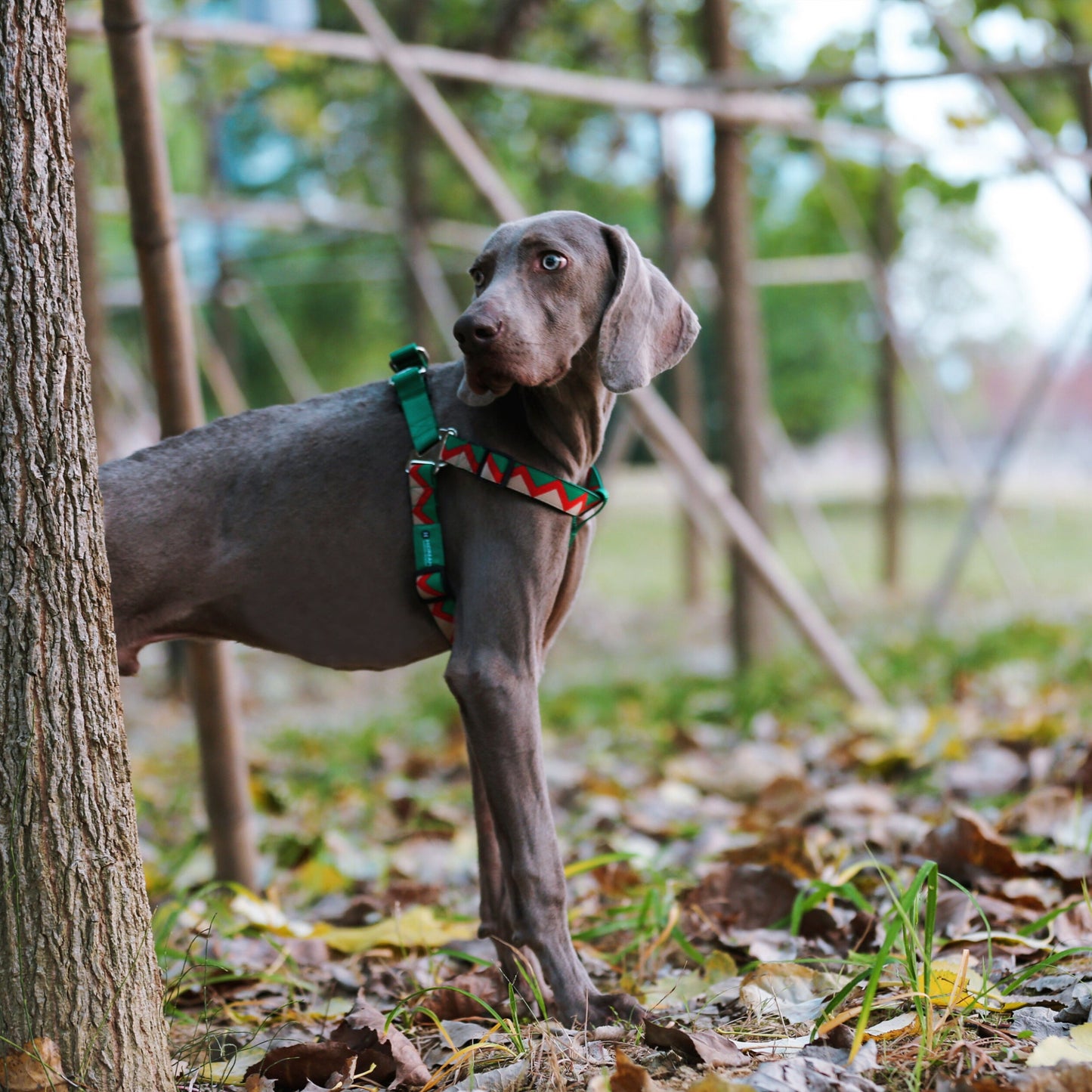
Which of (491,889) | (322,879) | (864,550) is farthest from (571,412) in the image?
(864,550)

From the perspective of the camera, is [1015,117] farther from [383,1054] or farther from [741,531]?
[383,1054]

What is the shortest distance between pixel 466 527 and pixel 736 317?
4.65m

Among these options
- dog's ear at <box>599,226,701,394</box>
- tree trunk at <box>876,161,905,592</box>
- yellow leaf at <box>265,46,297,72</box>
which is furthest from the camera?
tree trunk at <box>876,161,905,592</box>

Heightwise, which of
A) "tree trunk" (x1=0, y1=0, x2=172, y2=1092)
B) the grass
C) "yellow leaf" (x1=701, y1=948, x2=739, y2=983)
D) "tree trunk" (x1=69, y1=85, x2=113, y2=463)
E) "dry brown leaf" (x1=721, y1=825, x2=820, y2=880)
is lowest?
the grass

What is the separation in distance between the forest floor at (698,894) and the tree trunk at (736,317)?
3.34 ft

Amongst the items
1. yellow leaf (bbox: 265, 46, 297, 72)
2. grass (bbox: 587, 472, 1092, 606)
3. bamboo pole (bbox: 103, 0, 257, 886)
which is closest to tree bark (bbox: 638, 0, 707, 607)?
grass (bbox: 587, 472, 1092, 606)

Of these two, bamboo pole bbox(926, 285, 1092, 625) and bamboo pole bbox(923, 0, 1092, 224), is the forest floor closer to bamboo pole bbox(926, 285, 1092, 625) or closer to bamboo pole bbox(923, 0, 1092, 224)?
bamboo pole bbox(926, 285, 1092, 625)

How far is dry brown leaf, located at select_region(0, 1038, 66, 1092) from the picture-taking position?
1740 mm

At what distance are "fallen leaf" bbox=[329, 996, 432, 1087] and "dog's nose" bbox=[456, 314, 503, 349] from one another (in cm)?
129

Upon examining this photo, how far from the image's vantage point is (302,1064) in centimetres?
204

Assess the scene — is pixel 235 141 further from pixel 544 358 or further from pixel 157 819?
pixel 544 358

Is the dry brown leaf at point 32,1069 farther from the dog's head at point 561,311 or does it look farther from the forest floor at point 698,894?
the dog's head at point 561,311

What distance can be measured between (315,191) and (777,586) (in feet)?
48.0

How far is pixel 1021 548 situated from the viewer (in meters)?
18.4
